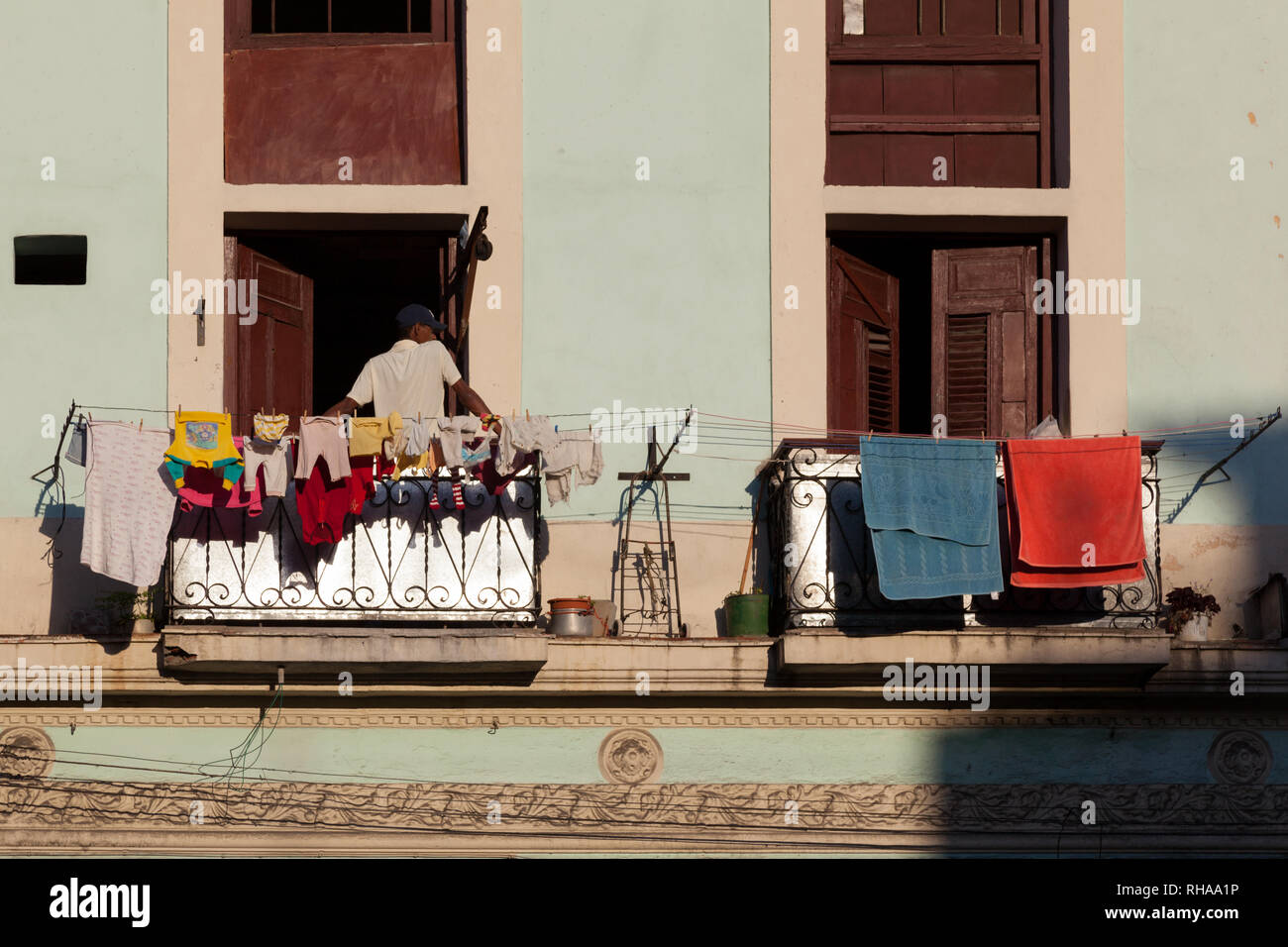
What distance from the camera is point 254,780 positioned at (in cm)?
1407

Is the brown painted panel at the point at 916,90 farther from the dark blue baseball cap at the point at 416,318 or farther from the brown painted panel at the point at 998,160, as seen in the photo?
the dark blue baseball cap at the point at 416,318

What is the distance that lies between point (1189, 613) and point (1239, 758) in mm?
956

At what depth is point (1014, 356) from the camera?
15.6 meters

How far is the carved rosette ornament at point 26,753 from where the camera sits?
1406cm

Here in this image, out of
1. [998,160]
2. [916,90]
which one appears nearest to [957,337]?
[998,160]

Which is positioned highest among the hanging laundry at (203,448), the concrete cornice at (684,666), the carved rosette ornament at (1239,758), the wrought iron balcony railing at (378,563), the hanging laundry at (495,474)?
the hanging laundry at (203,448)

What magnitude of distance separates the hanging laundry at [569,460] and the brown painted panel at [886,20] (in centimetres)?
381

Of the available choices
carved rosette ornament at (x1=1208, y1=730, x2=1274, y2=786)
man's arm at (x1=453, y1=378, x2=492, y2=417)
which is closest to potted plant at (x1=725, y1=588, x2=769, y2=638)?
man's arm at (x1=453, y1=378, x2=492, y2=417)

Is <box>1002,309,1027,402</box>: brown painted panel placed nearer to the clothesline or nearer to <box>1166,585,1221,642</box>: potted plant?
the clothesline

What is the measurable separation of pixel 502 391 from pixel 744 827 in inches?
124

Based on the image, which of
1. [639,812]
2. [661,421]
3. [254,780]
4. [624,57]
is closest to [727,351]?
[661,421]

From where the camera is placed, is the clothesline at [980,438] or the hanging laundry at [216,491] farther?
the clothesline at [980,438]

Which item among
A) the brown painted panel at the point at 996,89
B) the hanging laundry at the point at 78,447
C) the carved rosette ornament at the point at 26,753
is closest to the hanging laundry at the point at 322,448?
the hanging laundry at the point at 78,447

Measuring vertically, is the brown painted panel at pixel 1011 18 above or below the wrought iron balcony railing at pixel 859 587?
above
